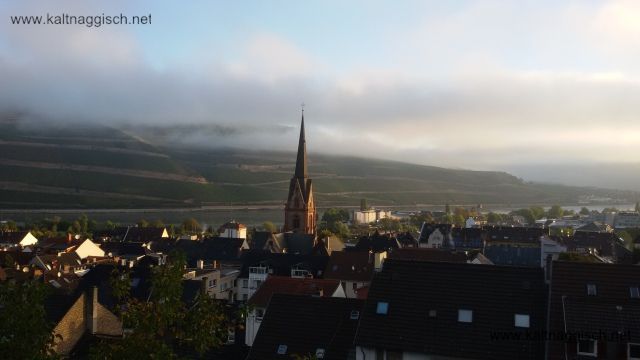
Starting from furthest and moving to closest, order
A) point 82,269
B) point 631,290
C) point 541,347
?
point 82,269
point 631,290
point 541,347

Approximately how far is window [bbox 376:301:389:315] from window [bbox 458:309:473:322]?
265 centimetres

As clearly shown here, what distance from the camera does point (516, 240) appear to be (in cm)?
10475

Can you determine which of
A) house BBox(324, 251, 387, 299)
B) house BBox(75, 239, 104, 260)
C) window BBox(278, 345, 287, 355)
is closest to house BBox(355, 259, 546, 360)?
window BBox(278, 345, 287, 355)

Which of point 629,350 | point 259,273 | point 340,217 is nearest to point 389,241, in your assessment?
point 259,273

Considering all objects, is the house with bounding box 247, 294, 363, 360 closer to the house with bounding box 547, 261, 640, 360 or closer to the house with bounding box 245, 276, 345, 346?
the house with bounding box 245, 276, 345, 346

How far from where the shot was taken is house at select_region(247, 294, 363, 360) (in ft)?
82.5

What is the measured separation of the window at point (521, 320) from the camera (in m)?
21.8

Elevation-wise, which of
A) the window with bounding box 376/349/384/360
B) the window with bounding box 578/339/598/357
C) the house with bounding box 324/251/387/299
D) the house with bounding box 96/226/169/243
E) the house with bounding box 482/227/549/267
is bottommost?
the house with bounding box 96/226/169/243

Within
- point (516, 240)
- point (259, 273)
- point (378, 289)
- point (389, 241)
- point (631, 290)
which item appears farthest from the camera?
point (516, 240)

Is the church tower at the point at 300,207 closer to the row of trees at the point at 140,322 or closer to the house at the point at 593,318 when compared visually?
the house at the point at 593,318

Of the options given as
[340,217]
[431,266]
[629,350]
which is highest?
[431,266]

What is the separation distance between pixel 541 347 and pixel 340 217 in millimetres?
157544

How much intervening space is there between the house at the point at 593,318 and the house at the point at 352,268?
31286 millimetres

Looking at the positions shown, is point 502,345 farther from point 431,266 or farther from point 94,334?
point 94,334
